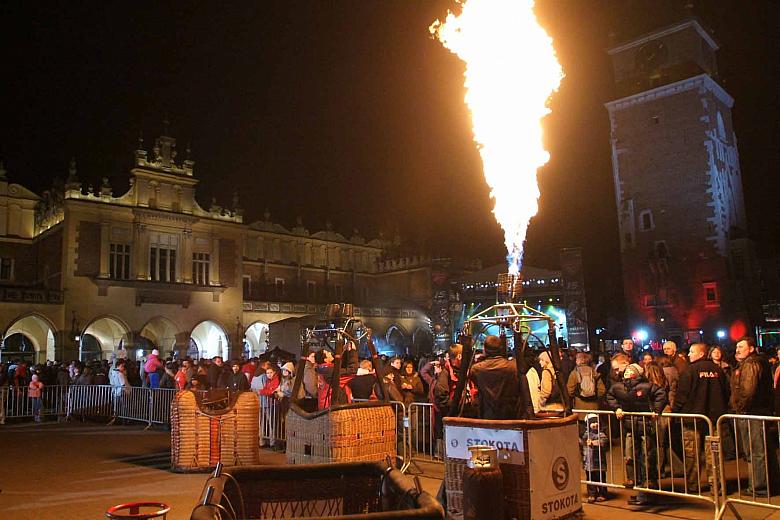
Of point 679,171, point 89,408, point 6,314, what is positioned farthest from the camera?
point 679,171

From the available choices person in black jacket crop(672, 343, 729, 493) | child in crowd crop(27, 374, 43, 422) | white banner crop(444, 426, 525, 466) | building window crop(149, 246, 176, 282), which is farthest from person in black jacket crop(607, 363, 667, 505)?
building window crop(149, 246, 176, 282)

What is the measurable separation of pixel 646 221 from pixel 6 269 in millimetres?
36137

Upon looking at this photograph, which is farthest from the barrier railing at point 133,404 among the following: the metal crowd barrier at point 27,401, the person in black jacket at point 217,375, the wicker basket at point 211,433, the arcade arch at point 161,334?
the arcade arch at point 161,334

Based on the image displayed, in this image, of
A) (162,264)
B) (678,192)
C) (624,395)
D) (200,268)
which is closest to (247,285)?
(200,268)

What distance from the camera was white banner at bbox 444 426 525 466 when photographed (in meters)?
4.92

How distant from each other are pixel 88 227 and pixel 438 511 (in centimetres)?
3345

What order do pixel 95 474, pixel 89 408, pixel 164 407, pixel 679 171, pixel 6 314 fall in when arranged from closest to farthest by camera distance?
1. pixel 95 474
2. pixel 164 407
3. pixel 89 408
4. pixel 6 314
5. pixel 679 171

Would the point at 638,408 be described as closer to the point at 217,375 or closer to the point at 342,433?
the point at 342,433

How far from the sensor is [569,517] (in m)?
5.14

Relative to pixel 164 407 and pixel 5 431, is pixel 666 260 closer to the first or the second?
pixel 164 407

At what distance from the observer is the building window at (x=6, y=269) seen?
108 ft

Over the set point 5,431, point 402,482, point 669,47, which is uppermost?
point 669,47

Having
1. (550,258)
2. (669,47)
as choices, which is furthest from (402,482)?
(550,258)

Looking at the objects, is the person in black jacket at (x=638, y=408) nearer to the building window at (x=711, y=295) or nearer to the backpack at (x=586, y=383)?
the backpack at (x=586, y=383)
